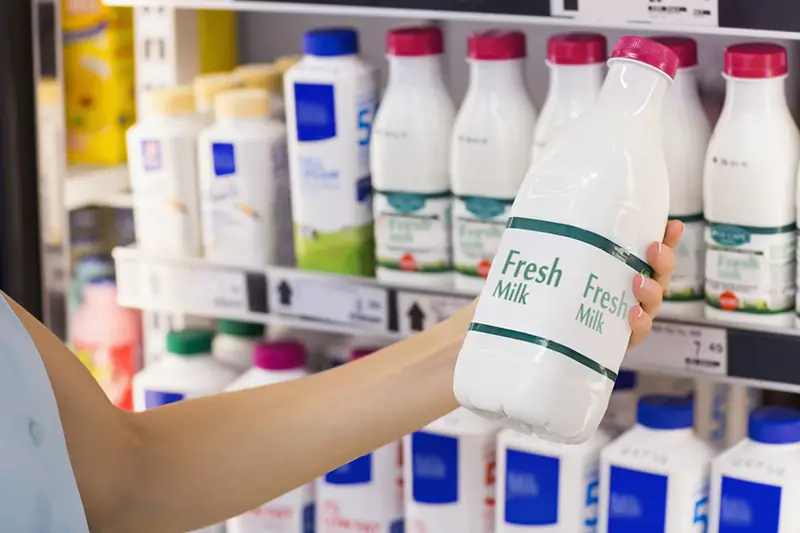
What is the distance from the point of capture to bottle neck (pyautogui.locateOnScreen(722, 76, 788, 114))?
1464 millimetres

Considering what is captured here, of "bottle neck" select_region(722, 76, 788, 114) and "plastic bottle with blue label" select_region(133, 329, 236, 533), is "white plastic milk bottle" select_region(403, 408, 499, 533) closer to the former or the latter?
"plastic bottle with blue label" select_region(133, 329, 236, 533)

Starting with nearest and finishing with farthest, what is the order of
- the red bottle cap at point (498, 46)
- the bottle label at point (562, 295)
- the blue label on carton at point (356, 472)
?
the bottle label at point (562, 295) < the red bottle cap at point (498, 46) < the blue label on carton at point (356, 472)

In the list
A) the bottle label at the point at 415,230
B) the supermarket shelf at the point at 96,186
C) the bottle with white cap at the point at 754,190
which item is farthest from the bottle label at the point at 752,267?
the supermarket shelf at the point at 96,186

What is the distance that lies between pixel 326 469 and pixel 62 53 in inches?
39.1

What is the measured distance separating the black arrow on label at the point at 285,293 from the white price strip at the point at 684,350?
486mm

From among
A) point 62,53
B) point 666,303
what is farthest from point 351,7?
point 62,53

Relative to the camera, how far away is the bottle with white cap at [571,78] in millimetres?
1565

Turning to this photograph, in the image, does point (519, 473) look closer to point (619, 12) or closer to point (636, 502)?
point (636, 502)

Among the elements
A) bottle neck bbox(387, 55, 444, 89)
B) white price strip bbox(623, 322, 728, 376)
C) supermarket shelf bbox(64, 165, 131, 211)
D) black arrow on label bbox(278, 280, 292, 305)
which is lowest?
white price strip bbox(623, 322, 728, 376)

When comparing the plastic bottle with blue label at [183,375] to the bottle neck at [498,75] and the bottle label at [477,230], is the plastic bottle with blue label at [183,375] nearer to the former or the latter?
the bottle label at [477,230]

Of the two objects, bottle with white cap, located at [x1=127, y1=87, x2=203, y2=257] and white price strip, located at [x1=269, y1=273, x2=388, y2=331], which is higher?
bottle with white cap, located at [x1=127, y1=87, x2=203, y2=257]

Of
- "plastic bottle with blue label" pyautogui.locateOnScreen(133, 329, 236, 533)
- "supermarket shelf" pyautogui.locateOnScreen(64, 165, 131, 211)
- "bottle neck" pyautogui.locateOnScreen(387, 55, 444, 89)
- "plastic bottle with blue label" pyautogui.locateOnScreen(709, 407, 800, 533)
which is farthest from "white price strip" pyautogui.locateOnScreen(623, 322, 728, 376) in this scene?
"supermarket shelf" pyautogui.locateOnScreen(64, 165, 131, 211)

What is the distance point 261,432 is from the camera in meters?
1.49

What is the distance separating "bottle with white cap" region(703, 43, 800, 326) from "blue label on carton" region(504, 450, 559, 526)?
0.33 m
